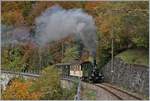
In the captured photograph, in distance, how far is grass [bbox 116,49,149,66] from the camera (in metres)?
16.7

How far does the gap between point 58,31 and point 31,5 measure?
15.9 ft

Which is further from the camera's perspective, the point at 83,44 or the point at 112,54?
the point at 83,44

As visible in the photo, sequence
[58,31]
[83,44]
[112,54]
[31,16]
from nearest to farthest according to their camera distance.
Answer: [112,54]
[83,44]
[58,31]
[31,16]

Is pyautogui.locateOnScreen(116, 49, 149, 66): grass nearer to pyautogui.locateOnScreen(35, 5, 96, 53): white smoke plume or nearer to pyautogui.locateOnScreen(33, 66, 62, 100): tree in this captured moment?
pyautogui.locateOnScreen(35, 5, 96, 53): white smoke plume

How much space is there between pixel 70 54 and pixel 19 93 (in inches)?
184

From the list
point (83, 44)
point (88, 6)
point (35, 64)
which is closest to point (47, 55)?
point (35, 64)

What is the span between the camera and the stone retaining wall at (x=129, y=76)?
1500cm

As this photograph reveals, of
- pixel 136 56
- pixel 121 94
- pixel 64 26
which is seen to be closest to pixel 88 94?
pixel 121 94

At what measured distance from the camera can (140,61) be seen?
54.8 feet

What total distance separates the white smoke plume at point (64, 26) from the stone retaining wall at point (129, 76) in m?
2.66

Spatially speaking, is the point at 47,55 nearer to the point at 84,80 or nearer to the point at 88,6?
the point at 84,80

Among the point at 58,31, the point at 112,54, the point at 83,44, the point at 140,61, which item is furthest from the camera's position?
the point at 58,31

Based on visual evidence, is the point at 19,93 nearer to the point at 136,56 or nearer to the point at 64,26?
the point at 136,56

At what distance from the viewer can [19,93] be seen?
67.7ft
